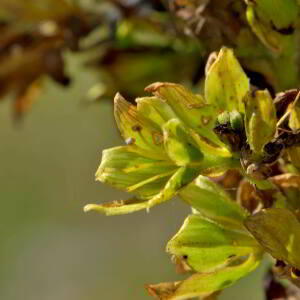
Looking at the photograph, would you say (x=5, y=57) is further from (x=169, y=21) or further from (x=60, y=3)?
(x=169, y=21)

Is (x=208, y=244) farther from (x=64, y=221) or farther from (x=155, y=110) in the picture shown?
(x=64, y=221)

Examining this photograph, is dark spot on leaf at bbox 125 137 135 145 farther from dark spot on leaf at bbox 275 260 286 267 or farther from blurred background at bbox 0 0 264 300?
blurred background at bbox 0 0 264 300

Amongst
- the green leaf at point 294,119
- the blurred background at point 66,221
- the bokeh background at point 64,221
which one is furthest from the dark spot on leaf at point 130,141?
the bokeh background at point 64,221

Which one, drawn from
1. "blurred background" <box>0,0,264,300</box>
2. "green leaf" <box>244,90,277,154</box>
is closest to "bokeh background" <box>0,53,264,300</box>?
"blurred background" <box>0,0,264,300</box>

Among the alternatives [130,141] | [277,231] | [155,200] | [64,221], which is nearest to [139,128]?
[130,141]

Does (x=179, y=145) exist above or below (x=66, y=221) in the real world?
above

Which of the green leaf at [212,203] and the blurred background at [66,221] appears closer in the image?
the green leaf at [212,203]

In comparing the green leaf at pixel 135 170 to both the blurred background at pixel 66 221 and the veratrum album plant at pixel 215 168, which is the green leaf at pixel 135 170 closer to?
the veratrum album plant at pixel 215 168
